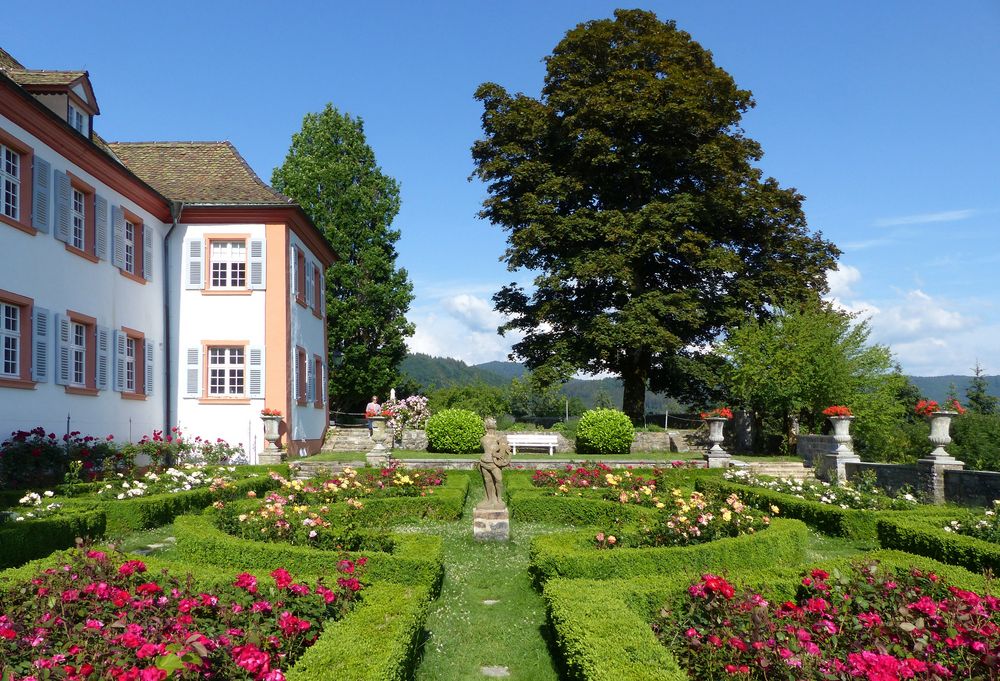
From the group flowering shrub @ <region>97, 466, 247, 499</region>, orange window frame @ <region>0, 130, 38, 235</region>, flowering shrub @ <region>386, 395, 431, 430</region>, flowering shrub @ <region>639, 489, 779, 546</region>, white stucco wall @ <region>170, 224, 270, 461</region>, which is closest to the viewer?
flowering shrub @ <region>639, 489, 779, 546</region>

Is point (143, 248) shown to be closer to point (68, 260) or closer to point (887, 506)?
point (68, 260)

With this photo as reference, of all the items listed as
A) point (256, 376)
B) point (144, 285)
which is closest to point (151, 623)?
point (144, 285)

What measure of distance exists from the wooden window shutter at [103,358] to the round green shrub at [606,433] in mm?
13401

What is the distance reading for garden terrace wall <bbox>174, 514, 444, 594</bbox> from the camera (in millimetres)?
7148

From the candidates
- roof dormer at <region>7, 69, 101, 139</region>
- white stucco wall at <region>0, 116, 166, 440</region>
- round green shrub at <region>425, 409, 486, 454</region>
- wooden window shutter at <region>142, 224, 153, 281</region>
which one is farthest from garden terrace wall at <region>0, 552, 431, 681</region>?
round green shrub at <region>425, 409, 486, 454</region>

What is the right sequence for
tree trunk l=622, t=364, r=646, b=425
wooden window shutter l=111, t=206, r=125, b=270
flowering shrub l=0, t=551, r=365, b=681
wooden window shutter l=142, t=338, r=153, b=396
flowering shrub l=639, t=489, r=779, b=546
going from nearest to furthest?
flowering shrub l=0, t=551, r=365, b=681 → flowering shrub l=639, t=489, r=779, b=546 → wooden window shutter l=111, t=206, r=125, b=270 → wooden window shutter l=142, t=338, r=153, b=396 → tree trunk l=622, t=364, r=646, b=425

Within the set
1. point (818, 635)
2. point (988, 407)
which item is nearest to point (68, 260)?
point (818, 635)

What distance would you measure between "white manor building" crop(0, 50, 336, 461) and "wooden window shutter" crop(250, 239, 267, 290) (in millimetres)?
27

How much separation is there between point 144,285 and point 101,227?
2.49 m

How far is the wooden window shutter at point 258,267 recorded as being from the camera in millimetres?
20750

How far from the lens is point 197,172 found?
73.9ft

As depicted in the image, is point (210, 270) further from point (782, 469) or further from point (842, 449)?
point (842, 449)

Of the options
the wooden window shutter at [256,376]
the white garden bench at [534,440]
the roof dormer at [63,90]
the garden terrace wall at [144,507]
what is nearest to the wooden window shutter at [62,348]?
the roof dormer at [63,90]

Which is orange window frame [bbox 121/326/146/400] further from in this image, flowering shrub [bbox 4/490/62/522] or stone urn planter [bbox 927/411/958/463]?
stone urn planter [bbox 927/411/958/463]
